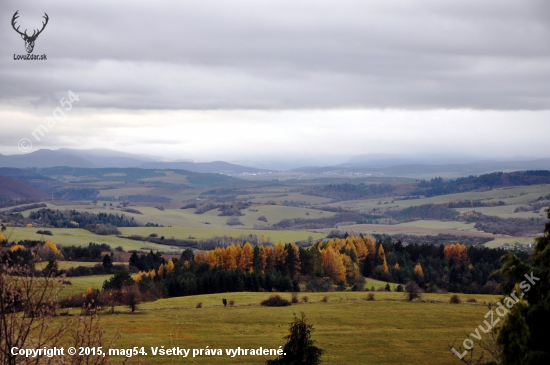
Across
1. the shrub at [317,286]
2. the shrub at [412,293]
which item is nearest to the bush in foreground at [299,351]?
the shrub at [412,293]

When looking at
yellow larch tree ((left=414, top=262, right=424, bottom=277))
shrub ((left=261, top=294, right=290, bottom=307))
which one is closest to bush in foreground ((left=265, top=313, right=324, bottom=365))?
shrub ((left=261, top=294, right=290, bottom=307))

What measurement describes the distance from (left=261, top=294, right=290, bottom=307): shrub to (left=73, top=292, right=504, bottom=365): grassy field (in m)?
1.52

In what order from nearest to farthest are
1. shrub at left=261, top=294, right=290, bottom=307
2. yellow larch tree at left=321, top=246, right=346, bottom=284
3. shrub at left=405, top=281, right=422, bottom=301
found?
shrub at left=261, top=294, right=290, bottom=307, shrub at left=405, top=281, right=422, bottom=301, yellow larch tree at left=321, top=246, right=346, bottom=284

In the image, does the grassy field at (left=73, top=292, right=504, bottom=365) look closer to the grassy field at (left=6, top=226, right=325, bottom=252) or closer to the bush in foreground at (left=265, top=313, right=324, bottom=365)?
the bush in foreground at (left=265, top=313, right=324, bottom=365)

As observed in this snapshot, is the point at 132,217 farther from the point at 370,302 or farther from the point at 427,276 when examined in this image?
the point at 370,302

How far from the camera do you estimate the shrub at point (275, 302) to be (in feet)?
187

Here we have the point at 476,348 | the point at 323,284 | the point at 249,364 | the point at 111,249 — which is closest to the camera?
the point at 249,364

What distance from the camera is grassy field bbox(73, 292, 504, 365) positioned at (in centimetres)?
3812

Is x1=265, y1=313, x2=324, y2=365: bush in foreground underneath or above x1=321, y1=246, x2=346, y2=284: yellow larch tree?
above

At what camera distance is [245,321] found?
4784 centimetres

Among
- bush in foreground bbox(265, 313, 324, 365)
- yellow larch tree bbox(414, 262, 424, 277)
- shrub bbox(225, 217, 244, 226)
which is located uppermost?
bush in foreground bbox(265, 313, 324, 365)

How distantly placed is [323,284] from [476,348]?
1474 inches

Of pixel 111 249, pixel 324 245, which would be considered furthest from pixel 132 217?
pixel 324 245

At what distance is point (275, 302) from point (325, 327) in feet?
39.2
